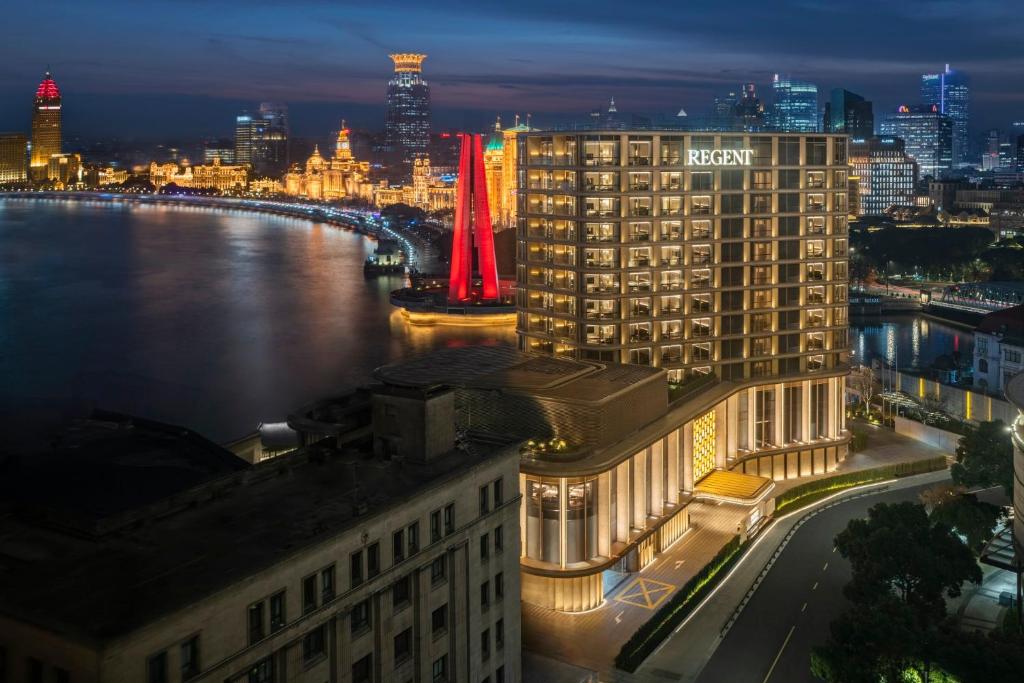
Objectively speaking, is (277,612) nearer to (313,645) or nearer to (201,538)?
(313,645)

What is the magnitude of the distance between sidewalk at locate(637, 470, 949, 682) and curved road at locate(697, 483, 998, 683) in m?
0.21

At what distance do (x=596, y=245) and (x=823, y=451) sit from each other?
8572 millimetres

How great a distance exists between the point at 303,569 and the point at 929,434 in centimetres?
2492

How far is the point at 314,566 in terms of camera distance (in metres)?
12.5

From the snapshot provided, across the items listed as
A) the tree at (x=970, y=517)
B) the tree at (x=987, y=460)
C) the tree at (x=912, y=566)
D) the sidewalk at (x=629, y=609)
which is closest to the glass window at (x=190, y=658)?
the sidewalk at (x=629, y=609)

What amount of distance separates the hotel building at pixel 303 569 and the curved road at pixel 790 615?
442 cm

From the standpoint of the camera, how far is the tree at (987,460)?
82.1 ft

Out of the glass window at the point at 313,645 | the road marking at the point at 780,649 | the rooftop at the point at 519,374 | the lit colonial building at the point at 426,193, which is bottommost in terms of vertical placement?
the road marking at the point at 780,649

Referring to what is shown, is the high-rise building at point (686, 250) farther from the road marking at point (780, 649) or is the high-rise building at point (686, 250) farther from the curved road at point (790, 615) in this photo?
the road marking at point (780, 649)

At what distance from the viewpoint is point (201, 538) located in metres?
12.9

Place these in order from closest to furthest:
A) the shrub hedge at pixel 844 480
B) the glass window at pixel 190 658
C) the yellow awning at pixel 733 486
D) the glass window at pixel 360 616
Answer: the glass window at pixel 190 658 < the glass window at pixel 360 616 < the yellow awning at pixel 733 486 < the shrub hedge at pixel 844 480

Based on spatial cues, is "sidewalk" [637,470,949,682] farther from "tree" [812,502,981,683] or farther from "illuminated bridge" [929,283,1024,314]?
"illuminated bridge" [929,283,1024,314]

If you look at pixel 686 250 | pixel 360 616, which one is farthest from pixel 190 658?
pixel 686 250

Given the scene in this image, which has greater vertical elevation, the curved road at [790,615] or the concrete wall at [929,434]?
the concrete wall at [929,434]
